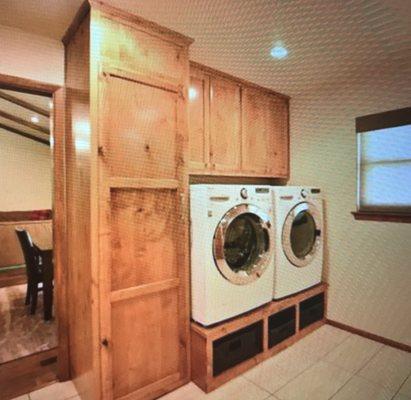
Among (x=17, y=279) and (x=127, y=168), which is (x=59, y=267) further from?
(x=17, y=279)

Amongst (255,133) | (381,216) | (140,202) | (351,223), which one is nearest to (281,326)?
(351,223)

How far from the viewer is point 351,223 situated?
104 inches

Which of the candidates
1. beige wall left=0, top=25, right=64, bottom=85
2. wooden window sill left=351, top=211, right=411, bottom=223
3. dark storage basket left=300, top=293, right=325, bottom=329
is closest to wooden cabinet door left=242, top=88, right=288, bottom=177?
wooden window sill left=351, top=211, right=411, bottom=223

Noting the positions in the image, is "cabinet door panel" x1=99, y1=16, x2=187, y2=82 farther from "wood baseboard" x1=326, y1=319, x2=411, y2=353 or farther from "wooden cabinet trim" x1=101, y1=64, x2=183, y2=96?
"wood baseboard" x1=326, y1=319, x2=411, y2=353

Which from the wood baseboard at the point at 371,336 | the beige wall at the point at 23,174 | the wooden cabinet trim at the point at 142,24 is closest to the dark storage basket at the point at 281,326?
the wood baseboard at the point at 371,336

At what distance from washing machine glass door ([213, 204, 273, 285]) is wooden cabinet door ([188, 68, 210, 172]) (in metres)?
0.53

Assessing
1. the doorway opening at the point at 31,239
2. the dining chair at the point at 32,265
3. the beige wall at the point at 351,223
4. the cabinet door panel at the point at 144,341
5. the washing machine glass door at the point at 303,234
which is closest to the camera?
the cabinet door panel at the point at 144,341

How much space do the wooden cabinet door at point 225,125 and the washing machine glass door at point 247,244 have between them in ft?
1.68

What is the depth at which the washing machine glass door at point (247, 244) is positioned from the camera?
6.74 ft

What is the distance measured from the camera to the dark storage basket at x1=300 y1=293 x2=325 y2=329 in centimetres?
254

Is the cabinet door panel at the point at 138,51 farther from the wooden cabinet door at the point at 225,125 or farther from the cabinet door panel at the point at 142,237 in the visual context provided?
the cabinet door panel at the point at 142,237

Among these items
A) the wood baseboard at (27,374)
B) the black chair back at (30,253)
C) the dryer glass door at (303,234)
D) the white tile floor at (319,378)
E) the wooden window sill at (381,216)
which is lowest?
the wood baseboard at (27,374)

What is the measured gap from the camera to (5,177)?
199 inches

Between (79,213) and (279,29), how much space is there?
171cm
